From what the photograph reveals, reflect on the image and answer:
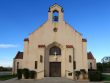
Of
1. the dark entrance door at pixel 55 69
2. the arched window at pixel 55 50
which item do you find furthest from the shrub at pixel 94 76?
the arched window at pixel 55 50

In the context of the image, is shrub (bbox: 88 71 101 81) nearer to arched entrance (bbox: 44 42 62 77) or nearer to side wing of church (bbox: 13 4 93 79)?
side wing of church (bbox: 13 4 93 79)

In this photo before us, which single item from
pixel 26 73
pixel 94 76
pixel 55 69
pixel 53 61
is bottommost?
pixel 94 76

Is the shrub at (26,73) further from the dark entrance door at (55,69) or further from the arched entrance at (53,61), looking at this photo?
the dark entrance door at (55,69)

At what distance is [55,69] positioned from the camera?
33.9 meters

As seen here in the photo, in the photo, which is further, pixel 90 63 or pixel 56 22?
pixel 90 63

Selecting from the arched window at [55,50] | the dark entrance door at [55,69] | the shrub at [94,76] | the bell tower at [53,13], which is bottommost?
the shrub at [94,76]

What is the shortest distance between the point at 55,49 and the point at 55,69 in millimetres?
→ 3273

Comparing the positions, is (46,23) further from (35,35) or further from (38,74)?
(38,74)

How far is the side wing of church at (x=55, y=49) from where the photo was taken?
33.0 metres

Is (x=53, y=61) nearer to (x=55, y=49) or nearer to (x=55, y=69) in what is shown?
(x=55, y=69)

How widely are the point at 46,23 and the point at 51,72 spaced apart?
318 inches

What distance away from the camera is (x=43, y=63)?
108ft

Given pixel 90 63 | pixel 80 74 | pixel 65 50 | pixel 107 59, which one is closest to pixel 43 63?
pixel 65 50

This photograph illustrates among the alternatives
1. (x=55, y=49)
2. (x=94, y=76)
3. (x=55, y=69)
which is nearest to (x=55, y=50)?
(x=55, y=49)
